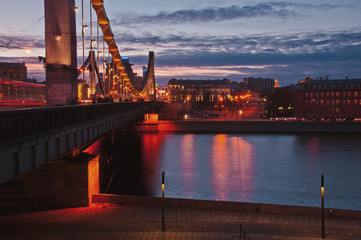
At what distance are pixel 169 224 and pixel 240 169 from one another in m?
22.4

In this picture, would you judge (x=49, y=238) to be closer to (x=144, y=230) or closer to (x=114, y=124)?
(x=144, y=230)

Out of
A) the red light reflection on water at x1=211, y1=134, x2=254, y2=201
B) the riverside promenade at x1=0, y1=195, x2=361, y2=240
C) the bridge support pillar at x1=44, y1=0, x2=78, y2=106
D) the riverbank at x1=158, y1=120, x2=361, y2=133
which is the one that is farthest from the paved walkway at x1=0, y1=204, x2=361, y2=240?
the riverbank at x1=158, y1=120, x2=361, y2=133

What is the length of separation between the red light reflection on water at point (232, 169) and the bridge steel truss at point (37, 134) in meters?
12.6

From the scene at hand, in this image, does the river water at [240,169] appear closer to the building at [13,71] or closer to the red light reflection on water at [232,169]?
the red light reflection on water at [232,169]

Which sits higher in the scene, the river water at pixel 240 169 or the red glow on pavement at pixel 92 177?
the red glow on pavement at pixel 92 177

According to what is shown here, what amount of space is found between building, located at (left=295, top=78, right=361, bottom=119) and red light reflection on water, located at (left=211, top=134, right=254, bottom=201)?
2013 inches

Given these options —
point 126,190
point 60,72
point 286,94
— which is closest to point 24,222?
point 60,72

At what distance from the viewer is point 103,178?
1192 inches

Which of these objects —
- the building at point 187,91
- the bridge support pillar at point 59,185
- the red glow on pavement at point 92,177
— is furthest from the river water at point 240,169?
the building at point 187,91

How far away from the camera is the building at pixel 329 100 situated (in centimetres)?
9856

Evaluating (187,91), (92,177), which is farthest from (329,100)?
(187,91)

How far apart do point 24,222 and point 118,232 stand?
4.34 metres

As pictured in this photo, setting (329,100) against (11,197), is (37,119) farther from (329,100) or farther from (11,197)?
(329,100)

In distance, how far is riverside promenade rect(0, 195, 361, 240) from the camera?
1280 cm
